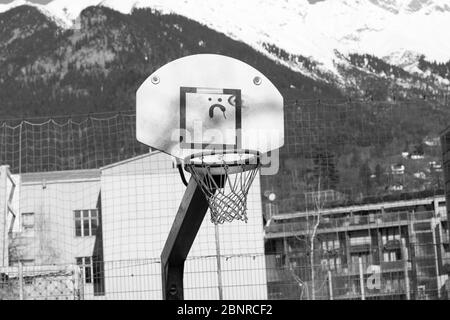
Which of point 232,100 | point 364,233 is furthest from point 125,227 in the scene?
point 364,233

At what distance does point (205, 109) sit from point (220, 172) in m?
0.72

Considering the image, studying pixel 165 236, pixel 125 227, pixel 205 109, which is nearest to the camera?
pixel 205 109

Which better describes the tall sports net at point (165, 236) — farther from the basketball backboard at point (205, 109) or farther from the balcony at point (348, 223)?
the basketball backboard at point (205, 109)

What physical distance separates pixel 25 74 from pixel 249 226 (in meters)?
143

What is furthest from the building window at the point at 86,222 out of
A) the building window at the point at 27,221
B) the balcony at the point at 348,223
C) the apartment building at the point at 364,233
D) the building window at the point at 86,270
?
the balcony at the point at 348,223

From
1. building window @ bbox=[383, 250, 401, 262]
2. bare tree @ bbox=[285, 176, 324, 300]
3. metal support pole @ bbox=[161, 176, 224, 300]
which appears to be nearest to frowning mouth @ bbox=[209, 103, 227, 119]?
metal support pole @ bbox=[161, 176, 224, 300]

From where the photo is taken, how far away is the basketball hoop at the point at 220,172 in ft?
29.2

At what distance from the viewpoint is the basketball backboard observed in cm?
909

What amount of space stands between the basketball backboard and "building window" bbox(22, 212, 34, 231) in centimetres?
2612

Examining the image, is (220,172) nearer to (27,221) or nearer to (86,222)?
(86,222)

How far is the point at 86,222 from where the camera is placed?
34281mm
